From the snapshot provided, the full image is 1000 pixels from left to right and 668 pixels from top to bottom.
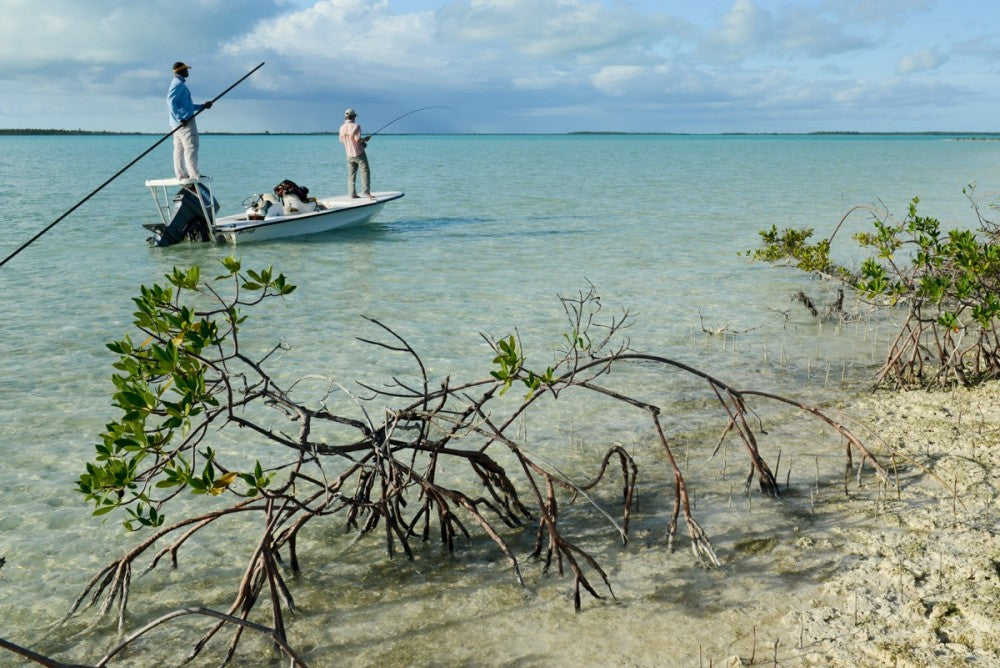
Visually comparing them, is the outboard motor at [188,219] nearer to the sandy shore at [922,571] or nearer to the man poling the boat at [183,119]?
the man poling the boat at [183,119]

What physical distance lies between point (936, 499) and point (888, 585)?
105cm

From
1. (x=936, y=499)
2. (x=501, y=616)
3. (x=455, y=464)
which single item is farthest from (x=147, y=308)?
(x=936, y=499)

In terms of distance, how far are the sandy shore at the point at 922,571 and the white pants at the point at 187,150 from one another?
11768 millimetres

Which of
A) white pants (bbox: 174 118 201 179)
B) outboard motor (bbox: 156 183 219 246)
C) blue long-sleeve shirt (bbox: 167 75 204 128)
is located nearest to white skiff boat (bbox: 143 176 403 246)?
outboard motor (bbox: 156 183 219 246)

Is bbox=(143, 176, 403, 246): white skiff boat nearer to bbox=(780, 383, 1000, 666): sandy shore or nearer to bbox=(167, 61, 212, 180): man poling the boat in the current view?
bbox=(167, 61, 212, 180): man poling the boat

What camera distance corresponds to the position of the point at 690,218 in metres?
20.1

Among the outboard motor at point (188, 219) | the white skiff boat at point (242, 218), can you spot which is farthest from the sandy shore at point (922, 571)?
the outboard motor at point (188, 219)

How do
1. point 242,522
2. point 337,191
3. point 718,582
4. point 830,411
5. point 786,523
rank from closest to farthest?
1. point 718,582
2. point 786,523
3. point 242,522
4. point 830,411
5. point 337,191

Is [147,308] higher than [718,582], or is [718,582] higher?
[147,308]

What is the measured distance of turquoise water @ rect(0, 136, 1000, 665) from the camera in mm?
3549

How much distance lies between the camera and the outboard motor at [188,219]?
1483cm

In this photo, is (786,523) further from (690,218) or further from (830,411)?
(690,218)

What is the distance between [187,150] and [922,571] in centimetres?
1288

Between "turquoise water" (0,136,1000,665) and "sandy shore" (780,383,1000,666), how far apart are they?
1.14 feet
